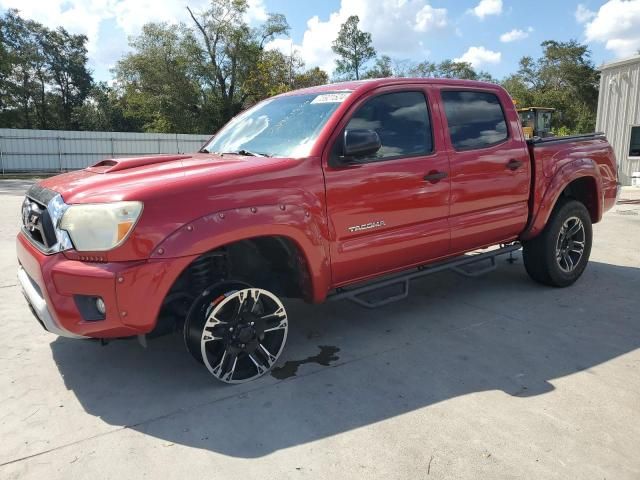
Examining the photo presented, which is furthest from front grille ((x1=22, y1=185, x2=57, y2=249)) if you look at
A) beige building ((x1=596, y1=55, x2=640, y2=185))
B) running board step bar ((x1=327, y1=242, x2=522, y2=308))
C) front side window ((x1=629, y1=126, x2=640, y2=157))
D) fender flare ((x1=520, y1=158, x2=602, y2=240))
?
front side window ((x1=629, y1=126, x2=640, y2=157))

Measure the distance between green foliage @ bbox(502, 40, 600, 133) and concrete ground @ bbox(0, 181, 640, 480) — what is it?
43.6m

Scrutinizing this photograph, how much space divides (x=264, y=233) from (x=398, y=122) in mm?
1481

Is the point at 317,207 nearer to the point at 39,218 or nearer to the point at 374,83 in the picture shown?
the point at 374,83

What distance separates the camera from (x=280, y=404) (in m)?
3.00

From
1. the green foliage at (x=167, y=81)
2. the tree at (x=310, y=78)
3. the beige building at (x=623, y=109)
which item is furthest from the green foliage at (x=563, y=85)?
the beige building at (x=623, y=109)

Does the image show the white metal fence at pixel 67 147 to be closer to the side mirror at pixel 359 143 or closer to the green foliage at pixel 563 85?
Result: the side mirror at pixel 359 143

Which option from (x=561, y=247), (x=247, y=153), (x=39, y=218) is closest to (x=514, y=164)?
(x=561, y=247)

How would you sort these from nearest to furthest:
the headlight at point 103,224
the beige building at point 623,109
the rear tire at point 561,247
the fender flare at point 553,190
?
the headlight at point 103,224, the fender flare at point 553,190, the rear tire at point 561,247, the beige building at point 623,109

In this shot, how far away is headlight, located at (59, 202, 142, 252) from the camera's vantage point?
8.90ft

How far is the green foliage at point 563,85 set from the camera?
149ft

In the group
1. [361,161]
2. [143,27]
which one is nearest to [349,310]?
[361,161]

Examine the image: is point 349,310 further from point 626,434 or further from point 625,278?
point 625,278

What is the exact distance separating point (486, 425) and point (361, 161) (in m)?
1.84

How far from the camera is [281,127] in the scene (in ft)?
12.4
